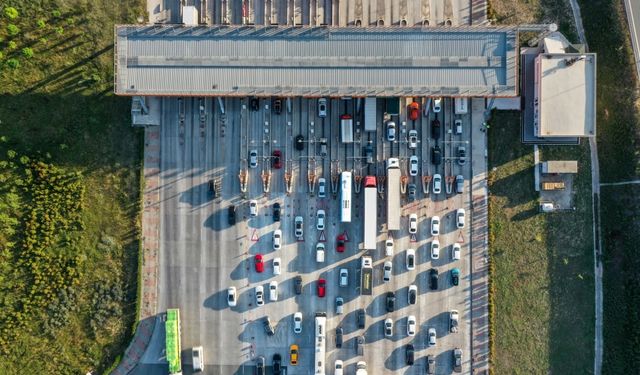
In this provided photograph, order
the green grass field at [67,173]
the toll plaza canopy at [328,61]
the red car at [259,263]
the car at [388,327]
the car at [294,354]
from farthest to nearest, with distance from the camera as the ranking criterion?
the red car at [259,263]
the car at [388,327]
the car at [294,354]
the green grass field at [67,173]
the toll plaza canopy at [328,61]

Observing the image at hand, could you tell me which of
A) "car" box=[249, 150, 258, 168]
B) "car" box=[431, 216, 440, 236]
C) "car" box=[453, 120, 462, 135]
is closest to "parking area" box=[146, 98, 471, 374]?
"car" box=[249, 150, 258, 168]

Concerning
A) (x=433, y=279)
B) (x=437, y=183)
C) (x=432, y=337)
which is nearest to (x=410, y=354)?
(x=432, y=337)

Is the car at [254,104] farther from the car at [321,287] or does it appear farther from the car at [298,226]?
the car at [321,287]

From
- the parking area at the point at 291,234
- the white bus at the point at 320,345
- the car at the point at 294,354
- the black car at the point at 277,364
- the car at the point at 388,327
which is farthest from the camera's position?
the parking area at the point at 291,234

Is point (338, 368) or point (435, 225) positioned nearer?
point (338, 368)

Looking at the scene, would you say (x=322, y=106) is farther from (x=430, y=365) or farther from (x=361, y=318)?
(x=430, y=365)

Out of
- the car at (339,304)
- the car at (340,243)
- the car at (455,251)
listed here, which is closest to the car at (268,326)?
the car at (339,304)

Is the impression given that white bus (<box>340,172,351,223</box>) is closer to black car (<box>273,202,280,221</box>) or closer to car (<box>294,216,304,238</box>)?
car (<box>294,216,304,238</box>)
